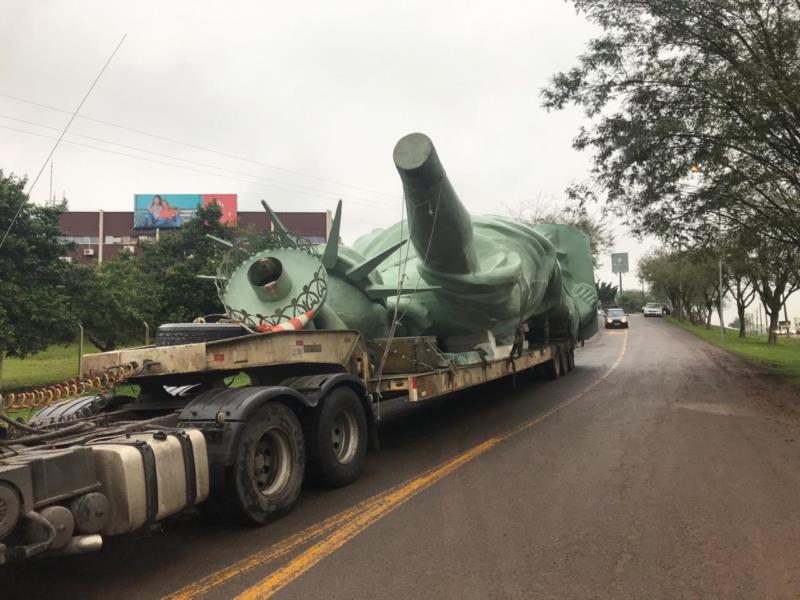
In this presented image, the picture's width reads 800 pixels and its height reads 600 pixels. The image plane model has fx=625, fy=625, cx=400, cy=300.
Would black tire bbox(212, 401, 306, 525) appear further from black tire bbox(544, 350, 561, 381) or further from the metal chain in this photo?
black tire bbox(544, 350, 561, 381)

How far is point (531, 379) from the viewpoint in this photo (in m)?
16.8

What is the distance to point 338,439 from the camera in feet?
21.5

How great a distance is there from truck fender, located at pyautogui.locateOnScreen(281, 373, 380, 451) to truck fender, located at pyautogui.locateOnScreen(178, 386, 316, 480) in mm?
544

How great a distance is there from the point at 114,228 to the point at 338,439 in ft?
236

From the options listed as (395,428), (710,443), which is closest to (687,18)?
(710,443)

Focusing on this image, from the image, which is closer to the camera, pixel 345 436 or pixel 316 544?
pixel 316 544

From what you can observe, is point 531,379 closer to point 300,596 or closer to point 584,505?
point 584,505

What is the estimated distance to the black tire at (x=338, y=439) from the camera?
6016mm

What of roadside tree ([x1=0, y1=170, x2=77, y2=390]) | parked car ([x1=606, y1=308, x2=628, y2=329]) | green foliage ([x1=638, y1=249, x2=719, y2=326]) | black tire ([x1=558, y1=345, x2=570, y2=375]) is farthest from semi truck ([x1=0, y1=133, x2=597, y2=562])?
parked car ([x1=606, y1=308, x2=628, y2=329])

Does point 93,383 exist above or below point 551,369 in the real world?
above

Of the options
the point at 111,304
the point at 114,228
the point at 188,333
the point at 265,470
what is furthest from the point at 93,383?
the point at 114,228

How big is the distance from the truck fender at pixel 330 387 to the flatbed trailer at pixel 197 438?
0.05 feet

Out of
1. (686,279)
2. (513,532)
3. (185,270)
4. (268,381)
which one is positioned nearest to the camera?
(513,532)

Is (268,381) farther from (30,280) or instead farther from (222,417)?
(30,280)
